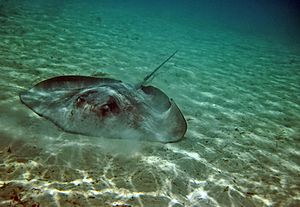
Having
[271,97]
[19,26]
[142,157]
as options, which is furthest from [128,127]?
[19,26]

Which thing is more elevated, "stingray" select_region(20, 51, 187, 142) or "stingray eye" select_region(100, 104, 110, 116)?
"stingray eye" select_region(100, 104, 110, 116)

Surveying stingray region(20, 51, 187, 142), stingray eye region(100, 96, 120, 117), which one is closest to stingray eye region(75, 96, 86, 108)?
stingray region(20, 51, 187, 142)

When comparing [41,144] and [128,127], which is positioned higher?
[128,127]

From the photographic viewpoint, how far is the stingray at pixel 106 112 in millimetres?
3814

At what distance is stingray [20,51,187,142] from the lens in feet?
12.5

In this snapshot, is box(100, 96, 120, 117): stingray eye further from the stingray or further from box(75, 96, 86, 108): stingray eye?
box(75, 96, 86, 108): stingray eye

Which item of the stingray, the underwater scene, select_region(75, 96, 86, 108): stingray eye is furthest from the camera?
select_region(75, 96, 86, 108): stingray eye

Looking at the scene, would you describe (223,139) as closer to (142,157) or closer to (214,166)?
(214,166)

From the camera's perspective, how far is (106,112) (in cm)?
390

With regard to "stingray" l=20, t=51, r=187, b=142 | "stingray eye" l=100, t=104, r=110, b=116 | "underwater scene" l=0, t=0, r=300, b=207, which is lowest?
"underwater scene" l=0, t=0, r=300, b=207

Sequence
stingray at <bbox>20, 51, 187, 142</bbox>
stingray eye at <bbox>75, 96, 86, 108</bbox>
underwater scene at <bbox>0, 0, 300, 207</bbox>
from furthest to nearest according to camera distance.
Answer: stingray eye at <bbox>75, 96, 86, 108</bbox> < stingray at <bbox>20, 51, 187, 142</bbox> < underwater scene at <bbox>0, 0, 300, 207</bbox>

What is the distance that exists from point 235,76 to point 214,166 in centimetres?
715

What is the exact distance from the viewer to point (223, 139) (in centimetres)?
503

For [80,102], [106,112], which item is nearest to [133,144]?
[106,112]
